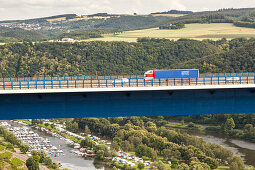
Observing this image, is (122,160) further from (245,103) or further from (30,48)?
(30,48)

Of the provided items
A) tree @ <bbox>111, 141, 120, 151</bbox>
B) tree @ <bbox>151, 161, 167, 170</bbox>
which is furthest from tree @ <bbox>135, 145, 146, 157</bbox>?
tree @ <bbox>151, 161, 167, 170</bbox>

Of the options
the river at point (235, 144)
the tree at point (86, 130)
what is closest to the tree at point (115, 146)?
the tree at point (86, 130)

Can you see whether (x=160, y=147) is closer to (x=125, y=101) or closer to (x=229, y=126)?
(x=229, y=126)

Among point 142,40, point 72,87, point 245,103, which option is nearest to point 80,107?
point 72,87

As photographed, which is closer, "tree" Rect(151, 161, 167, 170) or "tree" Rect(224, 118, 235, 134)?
"tree" Rect(151, 161, 167, 170)

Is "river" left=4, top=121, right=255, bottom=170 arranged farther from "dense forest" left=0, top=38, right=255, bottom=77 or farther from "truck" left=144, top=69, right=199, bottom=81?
"truck" left=144, top=69, right=199, bottom=81

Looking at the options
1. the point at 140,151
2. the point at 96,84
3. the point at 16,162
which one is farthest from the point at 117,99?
the point at 140,151

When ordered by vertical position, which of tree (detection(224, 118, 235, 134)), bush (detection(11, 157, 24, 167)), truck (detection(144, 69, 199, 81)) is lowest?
bush (detection(11, 157, 24, 167))
